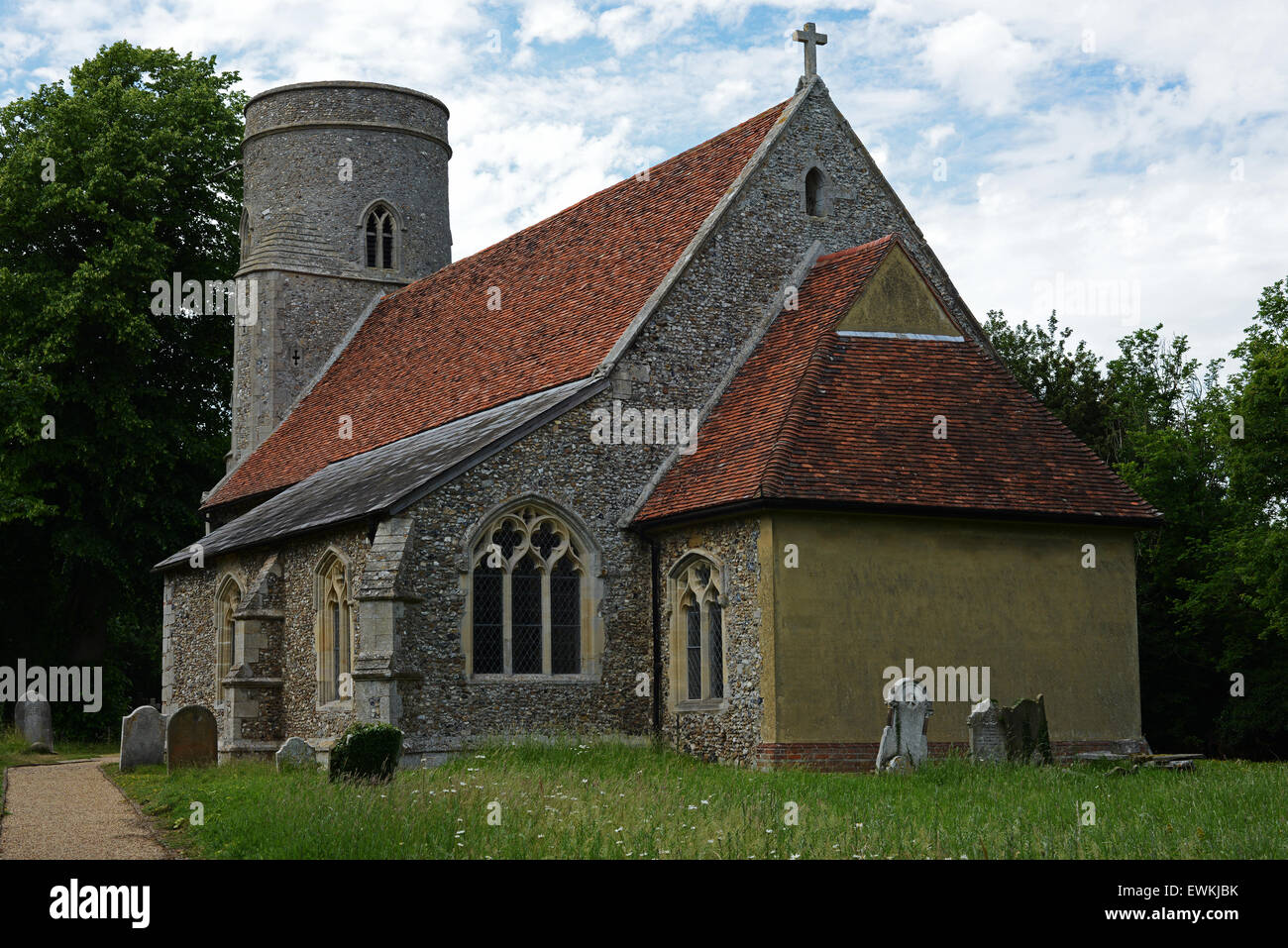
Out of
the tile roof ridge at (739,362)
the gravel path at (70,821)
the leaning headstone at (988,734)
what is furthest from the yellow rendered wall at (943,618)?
the gravel path at (70,821)

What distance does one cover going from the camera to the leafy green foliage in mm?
31359

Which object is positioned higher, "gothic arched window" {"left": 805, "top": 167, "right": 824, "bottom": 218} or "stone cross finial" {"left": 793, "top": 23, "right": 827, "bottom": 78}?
"stone cross finial" {"left": 793, "top": 23, "right": 827, "bottom": 78}

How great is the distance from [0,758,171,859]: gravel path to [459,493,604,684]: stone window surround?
470cm

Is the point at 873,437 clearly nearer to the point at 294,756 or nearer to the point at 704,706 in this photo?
the point at 704,706

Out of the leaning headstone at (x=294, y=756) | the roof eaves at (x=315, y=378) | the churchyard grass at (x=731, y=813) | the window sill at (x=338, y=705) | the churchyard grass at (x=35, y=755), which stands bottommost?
the churchyard grass at (x=35, y=755)

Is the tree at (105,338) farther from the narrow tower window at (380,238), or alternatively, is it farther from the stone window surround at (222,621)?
the stone window surround at (222,621)

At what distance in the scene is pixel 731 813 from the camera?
11570 mm

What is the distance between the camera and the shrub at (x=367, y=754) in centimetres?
1395

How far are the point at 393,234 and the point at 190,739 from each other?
17011 mm

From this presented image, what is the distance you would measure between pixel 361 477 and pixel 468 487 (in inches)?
163

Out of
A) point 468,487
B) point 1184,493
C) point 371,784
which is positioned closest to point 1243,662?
point 1184,493

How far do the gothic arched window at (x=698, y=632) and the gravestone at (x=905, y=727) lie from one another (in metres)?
2.59

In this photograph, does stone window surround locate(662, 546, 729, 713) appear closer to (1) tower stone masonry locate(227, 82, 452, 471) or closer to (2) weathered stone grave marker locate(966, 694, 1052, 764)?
→ (2) weathered stone grave marker locate(966, 694, 1052, 764)

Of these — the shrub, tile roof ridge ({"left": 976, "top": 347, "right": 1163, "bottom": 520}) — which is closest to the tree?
the shrub
